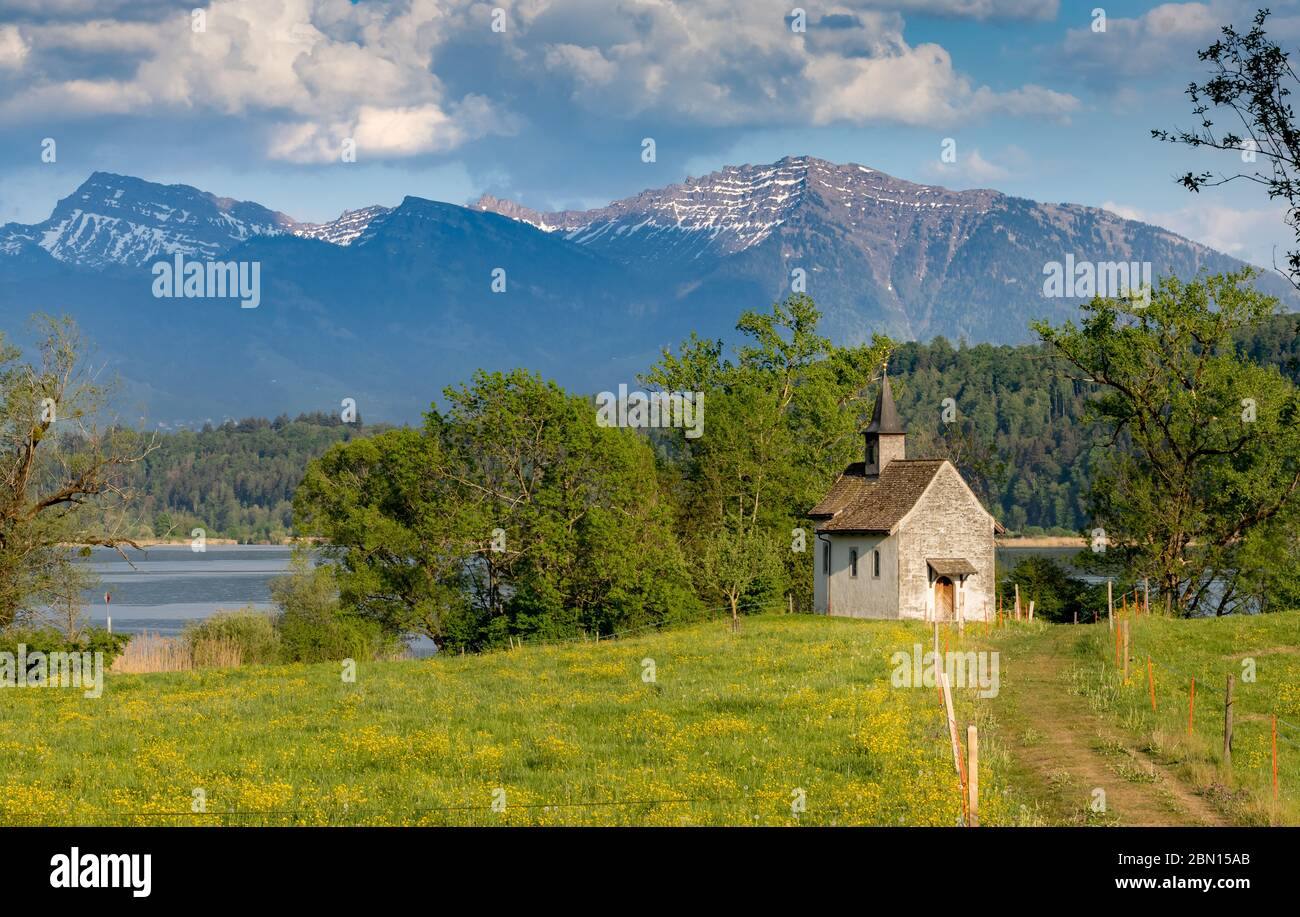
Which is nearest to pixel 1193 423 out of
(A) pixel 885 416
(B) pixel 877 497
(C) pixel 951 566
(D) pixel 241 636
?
(A) pixel 885 416

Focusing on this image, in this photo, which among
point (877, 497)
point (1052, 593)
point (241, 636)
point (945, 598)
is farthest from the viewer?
point (1052, 593)

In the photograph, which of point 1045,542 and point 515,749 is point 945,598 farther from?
point 1045,542

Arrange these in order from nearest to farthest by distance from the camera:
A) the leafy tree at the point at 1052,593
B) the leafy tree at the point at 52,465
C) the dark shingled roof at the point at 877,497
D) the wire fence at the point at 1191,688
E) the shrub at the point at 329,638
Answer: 1. the wire fence at the point at 1191,688
2. the leafy tree at the point at 52,465
3. the shrub at the point at 329,638
4. the dark shingled roof at the point at 877,497
5. the leafy tree at the point at 1052,593

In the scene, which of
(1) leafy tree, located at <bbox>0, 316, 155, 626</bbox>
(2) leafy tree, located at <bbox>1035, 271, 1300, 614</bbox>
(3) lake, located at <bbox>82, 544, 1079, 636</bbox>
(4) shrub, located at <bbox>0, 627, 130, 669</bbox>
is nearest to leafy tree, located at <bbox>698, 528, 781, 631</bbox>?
(2) leafy tree, located at <bbox>1035, 271, 1300, 614</bbox>

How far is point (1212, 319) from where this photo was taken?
70.8 m

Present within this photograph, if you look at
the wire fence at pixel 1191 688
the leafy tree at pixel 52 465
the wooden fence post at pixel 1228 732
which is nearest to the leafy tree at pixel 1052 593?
the wire fence at pixel 1191 688

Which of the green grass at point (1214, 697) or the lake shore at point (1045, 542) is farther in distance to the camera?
the lake shore at point (1045, 542)

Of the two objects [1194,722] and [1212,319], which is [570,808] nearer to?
[1194,722]

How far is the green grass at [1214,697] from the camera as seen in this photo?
2123 cm

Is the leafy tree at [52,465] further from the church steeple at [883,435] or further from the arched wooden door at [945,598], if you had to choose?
the church steeple at [883,435]

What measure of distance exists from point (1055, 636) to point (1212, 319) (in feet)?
99.6

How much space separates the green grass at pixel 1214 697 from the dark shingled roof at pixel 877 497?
639 inches

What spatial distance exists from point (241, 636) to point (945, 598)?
107ft

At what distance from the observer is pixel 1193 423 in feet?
236
